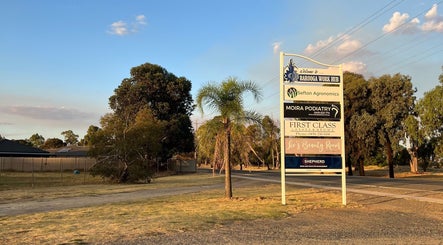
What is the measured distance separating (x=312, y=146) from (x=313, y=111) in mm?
1245

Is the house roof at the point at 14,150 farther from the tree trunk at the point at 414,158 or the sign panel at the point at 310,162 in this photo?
the sign panel at the point at 310,162

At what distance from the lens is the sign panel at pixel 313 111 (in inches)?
589

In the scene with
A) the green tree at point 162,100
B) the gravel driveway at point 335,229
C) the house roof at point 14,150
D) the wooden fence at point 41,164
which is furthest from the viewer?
the house roof at point 14,150

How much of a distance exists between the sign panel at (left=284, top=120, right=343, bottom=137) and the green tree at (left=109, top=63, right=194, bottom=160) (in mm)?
41509

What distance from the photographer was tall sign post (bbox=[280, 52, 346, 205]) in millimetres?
15016

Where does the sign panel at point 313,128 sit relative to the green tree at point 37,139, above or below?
below

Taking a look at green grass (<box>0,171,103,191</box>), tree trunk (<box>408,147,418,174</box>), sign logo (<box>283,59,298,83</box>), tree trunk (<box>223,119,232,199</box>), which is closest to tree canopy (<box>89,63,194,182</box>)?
green grass (<box>0,171,103,191</box>)

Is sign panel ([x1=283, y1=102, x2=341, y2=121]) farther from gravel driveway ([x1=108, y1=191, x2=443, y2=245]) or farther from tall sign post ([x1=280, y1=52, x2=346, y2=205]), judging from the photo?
gravel driveway ([x1=108, y1=191, x2=443, y2=245])

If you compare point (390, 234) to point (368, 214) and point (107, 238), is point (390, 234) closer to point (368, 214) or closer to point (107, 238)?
point (368, 214)

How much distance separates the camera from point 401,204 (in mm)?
14734

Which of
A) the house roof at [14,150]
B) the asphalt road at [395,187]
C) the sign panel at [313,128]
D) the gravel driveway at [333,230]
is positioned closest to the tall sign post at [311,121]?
the sign panel at [313,128]

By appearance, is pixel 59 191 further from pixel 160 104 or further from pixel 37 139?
pixel 37 139

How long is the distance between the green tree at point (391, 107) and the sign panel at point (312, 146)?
28.3m

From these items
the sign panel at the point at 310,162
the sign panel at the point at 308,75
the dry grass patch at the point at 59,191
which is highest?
the sign panel at the point at 308,75
